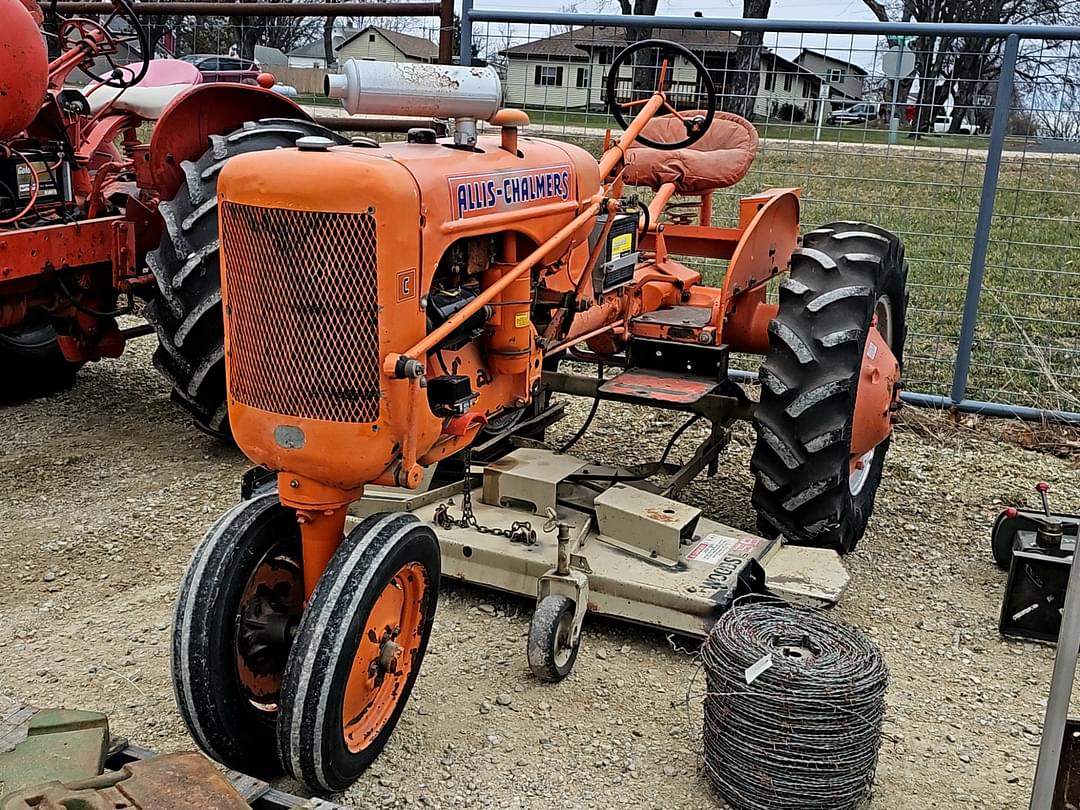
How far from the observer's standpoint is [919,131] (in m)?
6.53

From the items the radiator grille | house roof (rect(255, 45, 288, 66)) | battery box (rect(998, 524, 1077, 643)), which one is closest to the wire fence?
house roof (rect(255, 45, 288, 66))

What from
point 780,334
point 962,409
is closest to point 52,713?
point 780,334

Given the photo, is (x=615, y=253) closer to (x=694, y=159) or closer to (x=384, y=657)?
(x=694, y=159)

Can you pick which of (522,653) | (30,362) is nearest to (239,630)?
(522,653)

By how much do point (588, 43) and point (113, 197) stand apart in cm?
319

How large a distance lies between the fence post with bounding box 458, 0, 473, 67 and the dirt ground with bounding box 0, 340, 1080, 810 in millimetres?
2695

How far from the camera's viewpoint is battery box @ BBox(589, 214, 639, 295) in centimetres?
387

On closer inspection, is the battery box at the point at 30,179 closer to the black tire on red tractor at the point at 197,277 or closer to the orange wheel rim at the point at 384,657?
the black tire on red tractor at the point at 197,277

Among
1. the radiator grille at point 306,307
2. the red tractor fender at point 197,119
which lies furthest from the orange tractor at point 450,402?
the red tractor fender at point 197,119

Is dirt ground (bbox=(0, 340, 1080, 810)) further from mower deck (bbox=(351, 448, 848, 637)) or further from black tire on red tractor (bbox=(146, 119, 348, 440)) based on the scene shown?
black tire on red tractor (bbox=(146, 119, 348, 440))

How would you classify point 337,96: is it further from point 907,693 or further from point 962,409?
point 962,409

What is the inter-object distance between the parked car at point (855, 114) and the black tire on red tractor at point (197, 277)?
327 centimetres

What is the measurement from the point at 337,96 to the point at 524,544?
1.74 m

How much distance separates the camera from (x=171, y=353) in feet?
15.7
